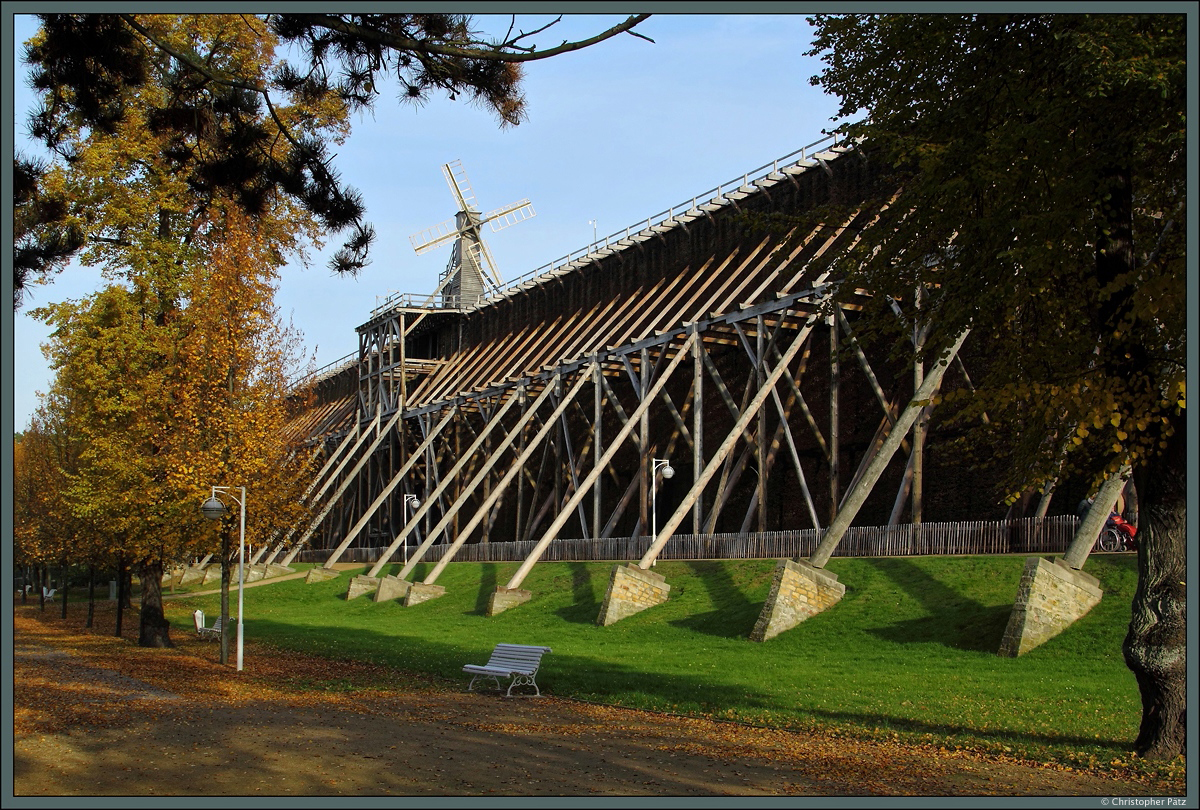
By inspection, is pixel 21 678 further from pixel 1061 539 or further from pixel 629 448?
pixel 629 448

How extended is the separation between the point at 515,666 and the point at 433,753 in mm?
5526

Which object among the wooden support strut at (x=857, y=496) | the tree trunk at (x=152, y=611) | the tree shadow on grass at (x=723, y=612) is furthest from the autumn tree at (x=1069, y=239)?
the tree trunk at (x=152, y=611)

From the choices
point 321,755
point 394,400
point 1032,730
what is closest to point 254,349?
point 321,755

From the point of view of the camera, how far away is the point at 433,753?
1093cm

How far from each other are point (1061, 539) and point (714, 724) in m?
10.9

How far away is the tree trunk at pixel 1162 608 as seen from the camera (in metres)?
10.2

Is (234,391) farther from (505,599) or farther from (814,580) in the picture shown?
(814,580)

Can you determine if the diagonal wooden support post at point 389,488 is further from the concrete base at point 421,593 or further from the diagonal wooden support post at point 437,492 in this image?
the concrete base at point 421,593

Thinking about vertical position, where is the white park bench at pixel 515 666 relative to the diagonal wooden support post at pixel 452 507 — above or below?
below

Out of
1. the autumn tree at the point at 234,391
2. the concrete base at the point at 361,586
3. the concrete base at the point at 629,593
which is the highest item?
the autumn tree at the point at 234,391

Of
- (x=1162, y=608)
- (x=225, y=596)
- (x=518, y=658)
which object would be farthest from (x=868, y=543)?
(x=1162, y=608)

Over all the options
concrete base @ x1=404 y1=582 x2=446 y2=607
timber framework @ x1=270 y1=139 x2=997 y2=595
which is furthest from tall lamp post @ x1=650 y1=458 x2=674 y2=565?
concrete base @ x1=404 y1=582 x2=446 y2=607

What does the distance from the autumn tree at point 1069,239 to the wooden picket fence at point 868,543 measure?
396 inches

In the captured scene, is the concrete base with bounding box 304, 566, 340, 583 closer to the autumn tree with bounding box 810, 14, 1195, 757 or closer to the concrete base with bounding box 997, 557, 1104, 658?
the concrete base with bounding box 997, 557, 1104, 658
